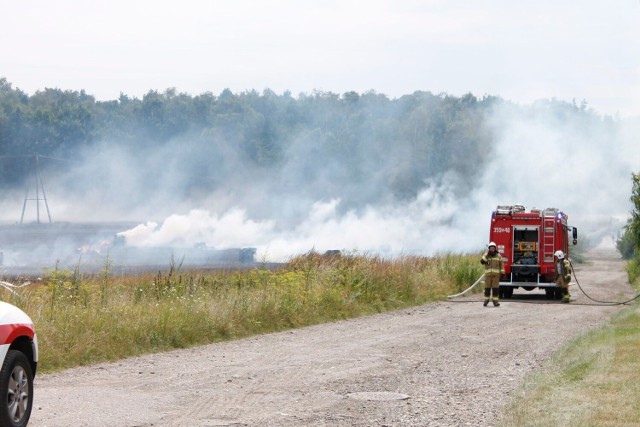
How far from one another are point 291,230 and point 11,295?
6325cm

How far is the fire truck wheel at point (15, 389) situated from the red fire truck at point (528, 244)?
25.0 metres

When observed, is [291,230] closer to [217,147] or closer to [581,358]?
[217,147]

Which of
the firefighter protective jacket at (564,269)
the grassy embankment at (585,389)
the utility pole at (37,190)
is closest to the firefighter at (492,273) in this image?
the firefighter protective jacket at (564,269)

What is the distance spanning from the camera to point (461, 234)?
263 ft

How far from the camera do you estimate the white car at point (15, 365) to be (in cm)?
860

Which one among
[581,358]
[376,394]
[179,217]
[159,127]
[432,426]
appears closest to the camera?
[432,426]

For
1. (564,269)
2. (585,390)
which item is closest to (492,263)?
(564,269)

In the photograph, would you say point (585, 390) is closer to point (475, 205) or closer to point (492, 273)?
point (492, 273)

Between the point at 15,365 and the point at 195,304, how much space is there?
10.1 m

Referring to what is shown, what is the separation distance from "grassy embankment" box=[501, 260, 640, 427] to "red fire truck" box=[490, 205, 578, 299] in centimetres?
1557

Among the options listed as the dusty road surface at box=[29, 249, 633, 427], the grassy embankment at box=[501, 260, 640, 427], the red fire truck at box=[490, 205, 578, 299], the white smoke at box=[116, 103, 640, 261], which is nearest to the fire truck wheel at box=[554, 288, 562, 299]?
the red fire truck at box=[490, 205, 578, 299]

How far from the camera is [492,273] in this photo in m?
28.5

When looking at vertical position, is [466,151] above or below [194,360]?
above

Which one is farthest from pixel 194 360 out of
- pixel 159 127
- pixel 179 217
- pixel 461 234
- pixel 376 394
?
pixel 159 127
